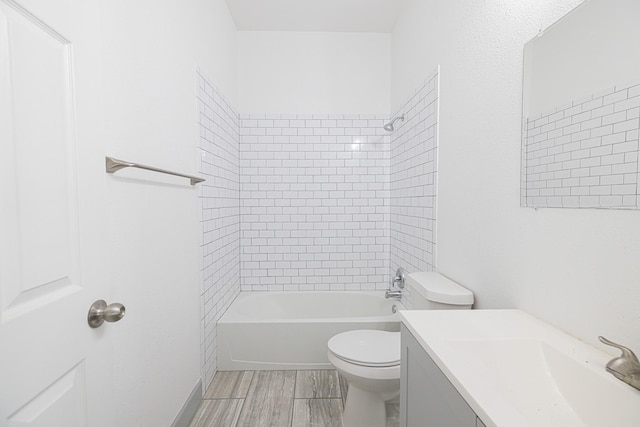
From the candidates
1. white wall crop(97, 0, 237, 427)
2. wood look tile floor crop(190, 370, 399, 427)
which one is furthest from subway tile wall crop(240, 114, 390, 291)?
white wall crop(97, 0, 237, 427)

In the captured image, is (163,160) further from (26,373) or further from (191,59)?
(26,373)

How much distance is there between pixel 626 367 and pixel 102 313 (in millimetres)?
1246

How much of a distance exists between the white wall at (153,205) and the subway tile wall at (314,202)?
1.02 m

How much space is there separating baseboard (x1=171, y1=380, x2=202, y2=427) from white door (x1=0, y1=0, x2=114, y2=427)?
90 cm

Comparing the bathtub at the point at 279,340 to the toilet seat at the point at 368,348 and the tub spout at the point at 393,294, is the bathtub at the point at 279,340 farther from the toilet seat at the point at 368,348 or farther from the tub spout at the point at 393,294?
the toilet seat at the point at 368,348

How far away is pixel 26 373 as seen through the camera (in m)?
0.60

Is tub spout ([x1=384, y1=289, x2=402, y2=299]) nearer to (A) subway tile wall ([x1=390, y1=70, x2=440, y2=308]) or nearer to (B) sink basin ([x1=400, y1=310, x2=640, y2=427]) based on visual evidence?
(A) subway tile wall ([x1=390, y1=70, x2=440, y2=308])

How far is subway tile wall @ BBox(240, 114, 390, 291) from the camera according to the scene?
2.85 metres

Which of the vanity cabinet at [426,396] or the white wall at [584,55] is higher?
the white wall at [584,55]

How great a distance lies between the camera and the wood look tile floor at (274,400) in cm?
173

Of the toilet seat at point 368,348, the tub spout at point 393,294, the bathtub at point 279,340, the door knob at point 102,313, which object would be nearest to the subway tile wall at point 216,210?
the bathtub at point 279,340

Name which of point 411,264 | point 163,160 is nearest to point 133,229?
point 163,160

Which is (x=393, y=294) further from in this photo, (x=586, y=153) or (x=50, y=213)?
(x=50, y=213)

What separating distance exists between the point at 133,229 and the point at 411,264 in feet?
5.91
